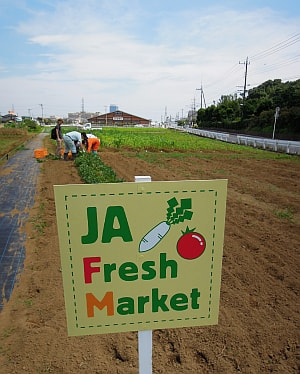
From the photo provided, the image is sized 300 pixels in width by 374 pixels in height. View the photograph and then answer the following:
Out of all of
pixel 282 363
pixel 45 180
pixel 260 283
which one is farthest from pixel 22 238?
pixel 45 180

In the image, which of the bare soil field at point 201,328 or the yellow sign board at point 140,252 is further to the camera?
the bare soil field at point 201,328

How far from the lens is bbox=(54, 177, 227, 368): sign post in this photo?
49.1 inches

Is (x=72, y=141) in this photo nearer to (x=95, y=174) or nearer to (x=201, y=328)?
(x=95, y=174)

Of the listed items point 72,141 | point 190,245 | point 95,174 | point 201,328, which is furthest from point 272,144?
point 190,245

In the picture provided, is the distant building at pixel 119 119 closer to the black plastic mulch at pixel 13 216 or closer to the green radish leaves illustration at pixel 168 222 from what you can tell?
the black plastic mulch at pixel 13 216

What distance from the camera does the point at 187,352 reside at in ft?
8.68

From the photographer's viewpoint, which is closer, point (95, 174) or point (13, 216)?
point (13, 216)

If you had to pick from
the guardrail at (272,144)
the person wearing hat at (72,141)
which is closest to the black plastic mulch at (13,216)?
the person wearing hat at (72,141)

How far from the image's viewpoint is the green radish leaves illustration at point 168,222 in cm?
129

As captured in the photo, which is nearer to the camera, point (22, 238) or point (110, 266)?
point (110, 266)

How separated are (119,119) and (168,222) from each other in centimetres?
10328

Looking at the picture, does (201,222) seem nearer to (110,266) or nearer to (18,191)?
(110,266)

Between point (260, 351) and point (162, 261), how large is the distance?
204 centimetres

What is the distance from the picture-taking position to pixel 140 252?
131 cm
